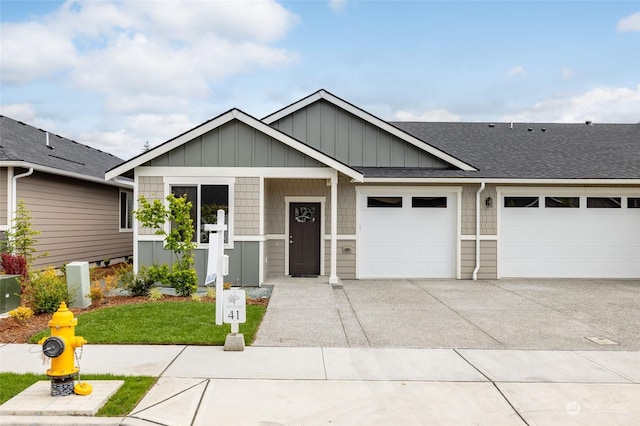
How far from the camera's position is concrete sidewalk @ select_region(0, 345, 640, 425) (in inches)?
159

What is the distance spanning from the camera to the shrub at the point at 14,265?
10.6 metres

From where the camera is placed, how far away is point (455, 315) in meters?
8.35

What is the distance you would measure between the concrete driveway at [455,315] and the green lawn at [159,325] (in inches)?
20.5

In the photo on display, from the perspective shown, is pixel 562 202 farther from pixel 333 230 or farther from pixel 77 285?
pixel 77 285

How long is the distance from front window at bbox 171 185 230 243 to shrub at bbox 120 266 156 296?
168 centimetres

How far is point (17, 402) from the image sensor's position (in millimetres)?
4160

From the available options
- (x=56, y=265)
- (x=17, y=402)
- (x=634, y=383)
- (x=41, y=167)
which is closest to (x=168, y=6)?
(x=41, y=167)

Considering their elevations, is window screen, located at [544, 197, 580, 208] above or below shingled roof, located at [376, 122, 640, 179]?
below

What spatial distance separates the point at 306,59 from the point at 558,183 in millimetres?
10346

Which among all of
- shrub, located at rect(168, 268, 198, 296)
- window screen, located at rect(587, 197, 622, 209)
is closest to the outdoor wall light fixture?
window screen, located at rect(587, 197, 622, 209)

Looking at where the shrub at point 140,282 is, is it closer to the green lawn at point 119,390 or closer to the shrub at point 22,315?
the shrub at point 22,315

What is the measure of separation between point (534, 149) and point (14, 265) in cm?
1503

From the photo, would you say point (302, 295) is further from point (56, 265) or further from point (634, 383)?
point (56, 265)

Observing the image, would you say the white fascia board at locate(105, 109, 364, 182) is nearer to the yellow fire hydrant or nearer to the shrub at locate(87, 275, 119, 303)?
the shrub at locate(87, 275, 119, 303)
